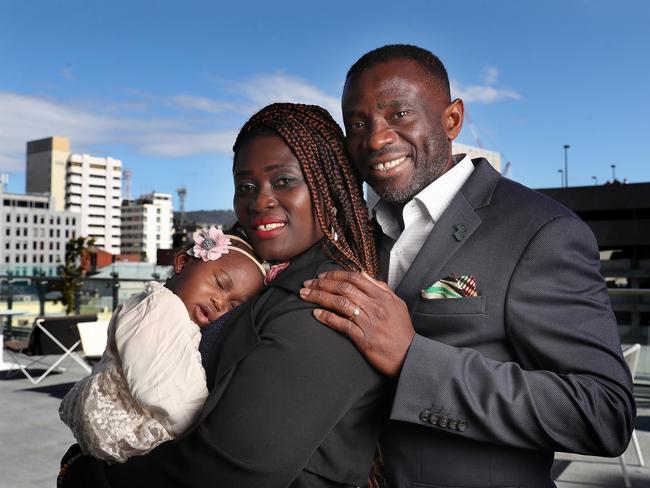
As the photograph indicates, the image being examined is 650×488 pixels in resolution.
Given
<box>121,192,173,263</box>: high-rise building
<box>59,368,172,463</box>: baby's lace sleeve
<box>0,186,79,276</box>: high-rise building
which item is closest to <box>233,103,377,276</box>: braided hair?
<box>59,368,172,463</box>: baby's lace sleeve

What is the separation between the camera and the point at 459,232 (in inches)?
64.7

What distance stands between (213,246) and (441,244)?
0.53 metres

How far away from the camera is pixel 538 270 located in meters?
1.51

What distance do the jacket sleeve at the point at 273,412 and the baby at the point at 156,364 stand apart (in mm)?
85

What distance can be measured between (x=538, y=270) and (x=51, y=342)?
7.65m

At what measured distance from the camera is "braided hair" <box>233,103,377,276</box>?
5.10ft

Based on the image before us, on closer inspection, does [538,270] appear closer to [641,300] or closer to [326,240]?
[326,240]

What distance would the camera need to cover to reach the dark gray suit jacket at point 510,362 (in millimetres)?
1437

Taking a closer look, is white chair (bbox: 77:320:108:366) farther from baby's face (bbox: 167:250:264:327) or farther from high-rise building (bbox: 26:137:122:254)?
high-rise building (bbox: 26:137:122:254)

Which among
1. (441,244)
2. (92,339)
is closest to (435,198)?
(441,244)

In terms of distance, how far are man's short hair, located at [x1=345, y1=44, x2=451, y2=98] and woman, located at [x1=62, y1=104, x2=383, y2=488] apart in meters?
0.20

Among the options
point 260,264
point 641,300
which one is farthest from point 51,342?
point 260,264

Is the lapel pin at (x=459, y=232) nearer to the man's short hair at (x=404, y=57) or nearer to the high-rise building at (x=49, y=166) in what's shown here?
the man's short hair at (x=404, y=57)

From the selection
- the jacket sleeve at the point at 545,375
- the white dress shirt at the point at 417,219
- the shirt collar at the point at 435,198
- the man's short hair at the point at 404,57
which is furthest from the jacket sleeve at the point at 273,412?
the man's short hair at the point at 404,57
